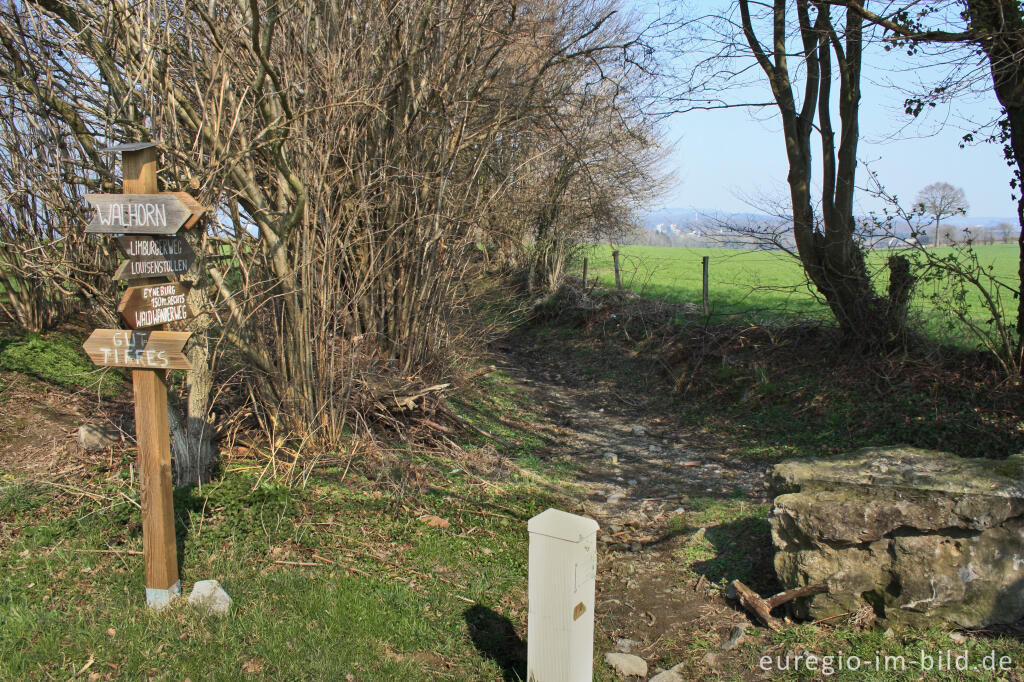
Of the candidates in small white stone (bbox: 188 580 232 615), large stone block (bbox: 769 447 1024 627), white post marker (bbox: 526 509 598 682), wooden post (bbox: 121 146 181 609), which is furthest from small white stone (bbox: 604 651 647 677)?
wooden post (bbox: 121 146 181 609)

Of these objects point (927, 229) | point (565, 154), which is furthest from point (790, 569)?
point (565, 154)

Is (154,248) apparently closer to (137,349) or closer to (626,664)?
(137,349)

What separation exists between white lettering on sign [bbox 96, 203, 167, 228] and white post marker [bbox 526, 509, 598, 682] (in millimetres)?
2606

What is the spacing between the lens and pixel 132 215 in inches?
159

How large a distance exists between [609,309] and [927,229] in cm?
696

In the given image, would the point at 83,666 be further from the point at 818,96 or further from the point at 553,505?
the point at 818,96

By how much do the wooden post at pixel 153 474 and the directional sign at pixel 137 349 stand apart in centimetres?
11

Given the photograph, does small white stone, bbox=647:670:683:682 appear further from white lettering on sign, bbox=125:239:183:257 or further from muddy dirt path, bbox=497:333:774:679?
white lettering on sign, bbox=125:239:183:257

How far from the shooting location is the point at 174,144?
533 cm

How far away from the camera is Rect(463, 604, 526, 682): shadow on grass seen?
13.5ft

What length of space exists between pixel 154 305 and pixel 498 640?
2751mm

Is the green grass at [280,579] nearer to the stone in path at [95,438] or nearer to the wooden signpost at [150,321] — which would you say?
the wooden signpost at [150,321]

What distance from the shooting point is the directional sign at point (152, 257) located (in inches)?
160

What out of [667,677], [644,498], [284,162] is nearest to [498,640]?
[667,677]
